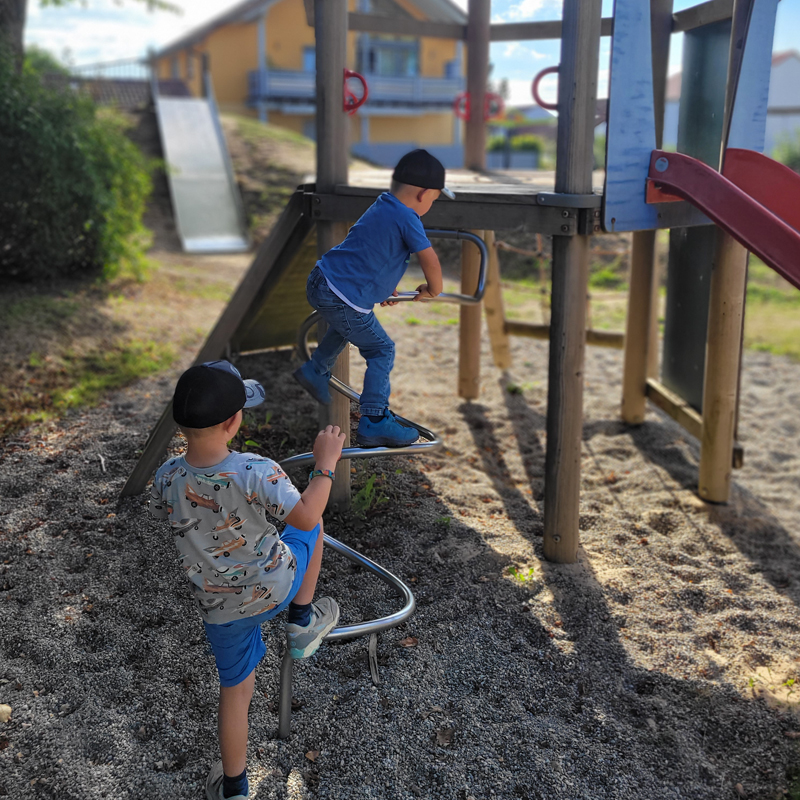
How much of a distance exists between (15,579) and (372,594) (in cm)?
147

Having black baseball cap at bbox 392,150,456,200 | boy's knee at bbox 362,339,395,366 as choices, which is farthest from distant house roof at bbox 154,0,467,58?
boy's knee at bbox 362,339,395,366

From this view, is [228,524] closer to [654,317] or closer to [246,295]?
[246,295]

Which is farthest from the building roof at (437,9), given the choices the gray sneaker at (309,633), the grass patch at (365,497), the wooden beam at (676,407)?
the gray sneaker at (309,633)

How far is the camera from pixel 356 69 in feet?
78.7

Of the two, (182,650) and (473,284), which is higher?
(473,284)

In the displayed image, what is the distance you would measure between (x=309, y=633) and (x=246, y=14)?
23821 millimetres

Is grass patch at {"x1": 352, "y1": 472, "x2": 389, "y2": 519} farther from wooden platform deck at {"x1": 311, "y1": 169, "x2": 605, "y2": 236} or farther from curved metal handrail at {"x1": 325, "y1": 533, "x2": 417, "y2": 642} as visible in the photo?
wooden platform deck at {"x1": 311, "y1": 169, "x2": 605, "y2": 236}

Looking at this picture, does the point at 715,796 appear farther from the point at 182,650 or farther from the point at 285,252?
the point at 285,252

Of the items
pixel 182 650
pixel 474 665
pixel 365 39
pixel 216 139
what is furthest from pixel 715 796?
pixel 365 39

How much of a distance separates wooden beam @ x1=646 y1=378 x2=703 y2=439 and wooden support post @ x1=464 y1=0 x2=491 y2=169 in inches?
86.8

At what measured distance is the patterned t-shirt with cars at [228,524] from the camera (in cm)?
203

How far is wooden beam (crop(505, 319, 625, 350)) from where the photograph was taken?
6246 mm

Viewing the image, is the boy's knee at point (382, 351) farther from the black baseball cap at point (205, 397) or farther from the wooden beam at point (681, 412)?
the wooden beam at point (681, 412)

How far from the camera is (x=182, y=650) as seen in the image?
2908 millimetres
